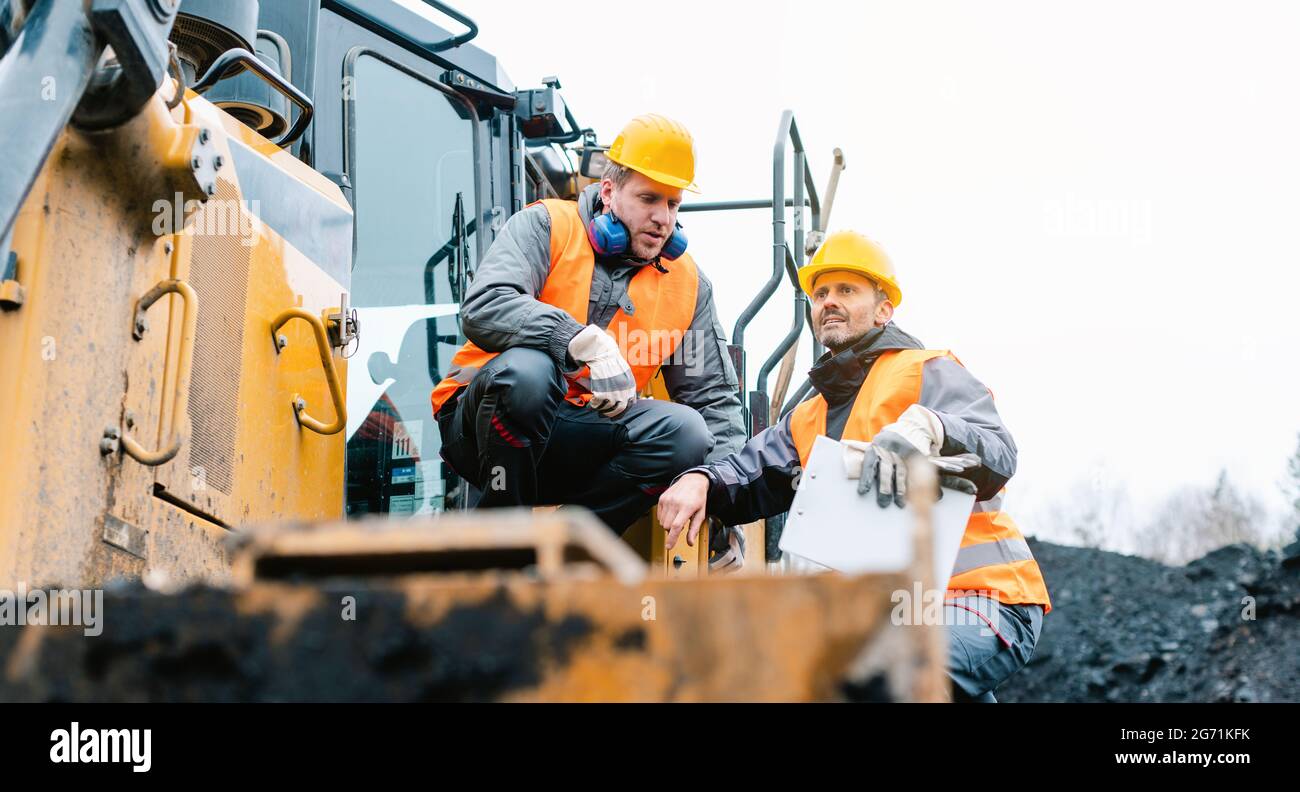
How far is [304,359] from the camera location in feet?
9.93

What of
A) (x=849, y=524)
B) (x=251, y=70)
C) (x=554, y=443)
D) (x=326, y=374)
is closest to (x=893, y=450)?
(x=849, y=524)

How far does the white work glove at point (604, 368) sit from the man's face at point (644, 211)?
54cm

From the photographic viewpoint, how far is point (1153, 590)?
13.5m

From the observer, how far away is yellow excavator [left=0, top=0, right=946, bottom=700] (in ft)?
2.78

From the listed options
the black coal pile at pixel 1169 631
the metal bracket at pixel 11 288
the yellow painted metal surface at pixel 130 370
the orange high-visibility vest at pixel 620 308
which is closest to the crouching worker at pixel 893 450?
the orange high-visibility vest at pixel 620 308

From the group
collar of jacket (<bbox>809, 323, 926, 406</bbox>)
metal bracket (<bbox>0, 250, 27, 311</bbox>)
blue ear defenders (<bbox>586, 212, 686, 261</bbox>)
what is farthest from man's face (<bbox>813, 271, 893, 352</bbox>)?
metal bracket (<bbox>0, 250, 27, 311</bbox>)

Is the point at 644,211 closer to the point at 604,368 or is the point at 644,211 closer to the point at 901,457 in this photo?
the point at 604,368

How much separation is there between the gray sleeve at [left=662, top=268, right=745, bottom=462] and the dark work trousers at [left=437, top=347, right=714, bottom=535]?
0.69ft

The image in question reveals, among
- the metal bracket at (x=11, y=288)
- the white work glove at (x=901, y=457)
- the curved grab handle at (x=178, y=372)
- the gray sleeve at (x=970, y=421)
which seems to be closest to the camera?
the metal bracket at (x=11, y=288)

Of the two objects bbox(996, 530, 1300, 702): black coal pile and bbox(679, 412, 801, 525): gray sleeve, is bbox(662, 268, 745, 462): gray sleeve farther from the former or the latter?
bbox(996, 530, 1300, 702): black coal pile

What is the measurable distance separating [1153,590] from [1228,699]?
3.46 meters

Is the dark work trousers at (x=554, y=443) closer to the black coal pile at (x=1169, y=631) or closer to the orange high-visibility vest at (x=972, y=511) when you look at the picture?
the orange high-visibility vest at (x=972, y=511)

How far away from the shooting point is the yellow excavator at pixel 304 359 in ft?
2.78
